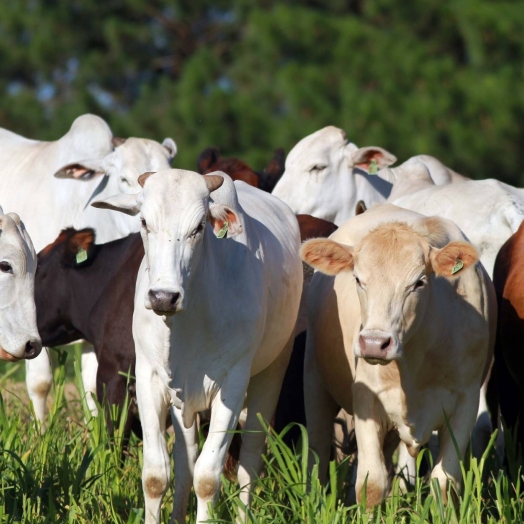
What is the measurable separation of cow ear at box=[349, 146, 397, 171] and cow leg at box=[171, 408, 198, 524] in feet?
12.0

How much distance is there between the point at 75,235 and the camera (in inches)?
258

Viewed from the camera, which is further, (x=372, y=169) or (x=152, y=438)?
(x=372, y=169)

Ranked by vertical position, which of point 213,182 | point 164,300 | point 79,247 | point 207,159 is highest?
point 207,159

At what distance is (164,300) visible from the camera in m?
4.18

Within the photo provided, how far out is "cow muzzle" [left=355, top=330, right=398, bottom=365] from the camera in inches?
173

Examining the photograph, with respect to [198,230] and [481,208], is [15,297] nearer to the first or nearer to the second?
[198,230]

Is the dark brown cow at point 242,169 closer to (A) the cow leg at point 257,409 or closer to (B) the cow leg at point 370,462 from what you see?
(A) the cow leg at point 257,409

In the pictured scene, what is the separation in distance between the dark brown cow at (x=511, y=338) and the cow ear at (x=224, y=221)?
5.66ft

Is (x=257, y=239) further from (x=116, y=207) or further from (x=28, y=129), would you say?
(x=28, y=129)

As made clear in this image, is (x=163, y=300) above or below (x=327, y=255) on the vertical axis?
below

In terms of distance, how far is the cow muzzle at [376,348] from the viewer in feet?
14.4

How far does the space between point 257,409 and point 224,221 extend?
1.22 meters

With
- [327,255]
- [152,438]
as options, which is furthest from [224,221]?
[152,438]

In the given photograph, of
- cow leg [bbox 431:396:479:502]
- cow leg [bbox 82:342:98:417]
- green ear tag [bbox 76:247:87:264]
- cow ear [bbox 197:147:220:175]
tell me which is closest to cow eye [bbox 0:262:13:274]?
green ear tag [bbox 76:247:87:264]
